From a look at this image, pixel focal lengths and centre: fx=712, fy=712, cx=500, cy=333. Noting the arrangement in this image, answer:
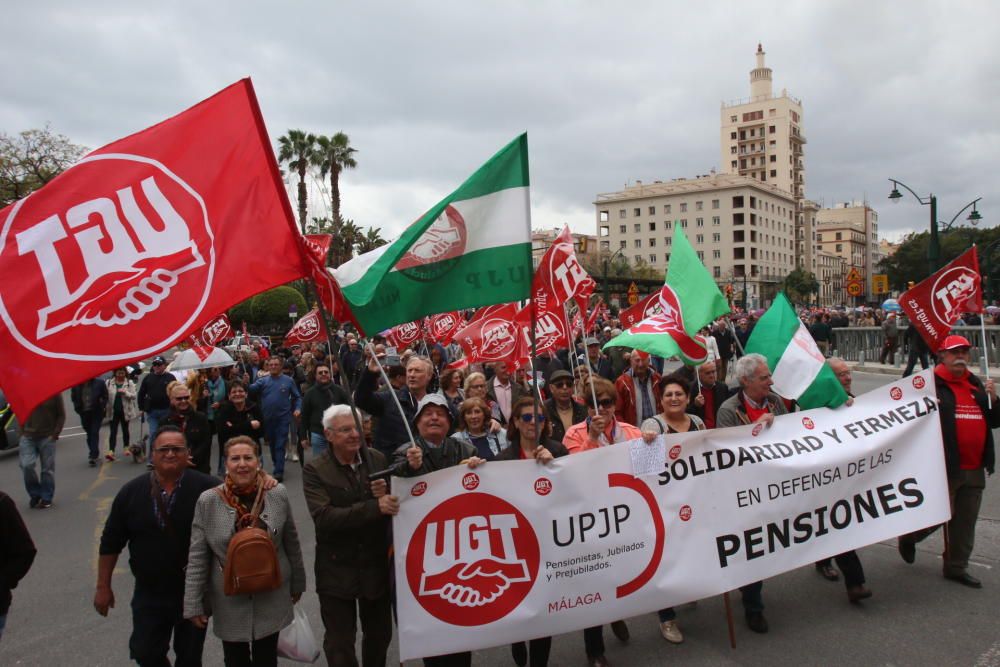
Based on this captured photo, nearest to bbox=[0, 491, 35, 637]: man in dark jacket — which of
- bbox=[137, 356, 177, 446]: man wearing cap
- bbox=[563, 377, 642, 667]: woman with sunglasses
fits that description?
bbox=[563, 377, 642, 667]: woman with sunglasses

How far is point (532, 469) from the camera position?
12.9 feet

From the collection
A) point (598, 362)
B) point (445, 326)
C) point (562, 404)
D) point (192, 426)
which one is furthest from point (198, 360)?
point (562, 404)

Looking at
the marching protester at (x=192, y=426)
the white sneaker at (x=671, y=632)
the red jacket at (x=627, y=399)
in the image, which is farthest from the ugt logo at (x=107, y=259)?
the red jacket at (x=627, y=399)

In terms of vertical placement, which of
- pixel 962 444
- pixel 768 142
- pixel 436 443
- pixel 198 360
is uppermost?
pixel 768 142

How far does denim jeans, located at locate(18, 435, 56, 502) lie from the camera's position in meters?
8.20

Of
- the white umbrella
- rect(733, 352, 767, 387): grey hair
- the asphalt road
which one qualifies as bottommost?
the asphalt road

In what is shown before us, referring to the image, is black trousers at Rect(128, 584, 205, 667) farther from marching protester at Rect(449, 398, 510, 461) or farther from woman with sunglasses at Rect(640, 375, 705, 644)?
woman with sunglasses at Rect(640, 375, 705, 644)

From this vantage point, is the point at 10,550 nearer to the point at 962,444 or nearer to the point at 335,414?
the point at 335,414

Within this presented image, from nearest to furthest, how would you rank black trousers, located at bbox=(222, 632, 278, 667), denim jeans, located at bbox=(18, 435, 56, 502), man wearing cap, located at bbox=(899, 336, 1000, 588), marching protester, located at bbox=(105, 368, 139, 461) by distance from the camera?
black trousers, located at bbox=(222, 632, 278, 667), man wearing cap, located at bbox=(899, 336, 1000, 588), denim jeans, located at bbox=(18, 435, 56, 502), marching protester, located at bbox=(105, 368, 139, 461)

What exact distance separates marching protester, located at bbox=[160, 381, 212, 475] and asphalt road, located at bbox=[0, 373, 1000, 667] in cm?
115

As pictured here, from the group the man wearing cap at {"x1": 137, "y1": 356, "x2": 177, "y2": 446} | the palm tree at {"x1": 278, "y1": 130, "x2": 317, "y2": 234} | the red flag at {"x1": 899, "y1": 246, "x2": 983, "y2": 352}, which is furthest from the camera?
the palm tree at {"x1": 278, "y1": 130, "x2": 317, "y2": 234}

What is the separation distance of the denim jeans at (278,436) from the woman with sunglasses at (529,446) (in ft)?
18.7

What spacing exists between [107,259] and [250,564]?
4.91ft

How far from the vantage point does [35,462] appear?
8.30 m
